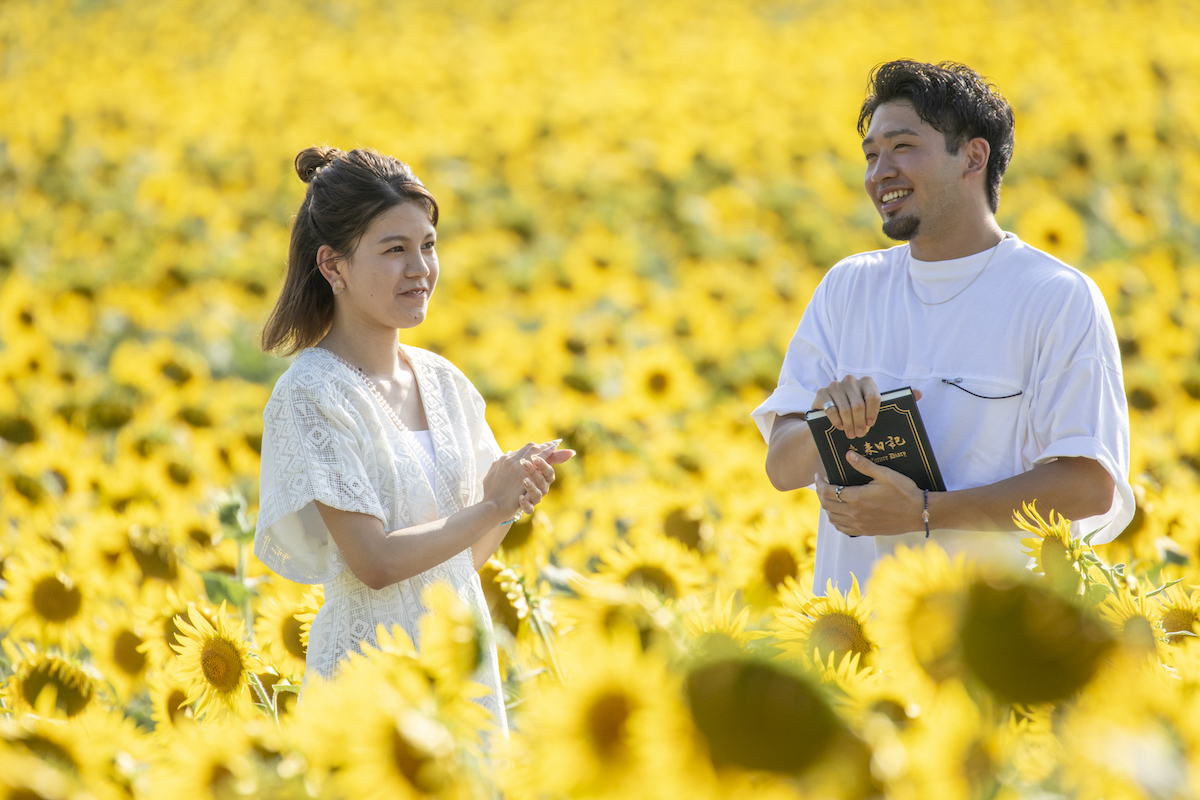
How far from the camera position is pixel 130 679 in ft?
9.32

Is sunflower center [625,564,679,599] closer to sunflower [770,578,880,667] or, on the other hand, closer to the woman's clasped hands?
the woman's clasped hands

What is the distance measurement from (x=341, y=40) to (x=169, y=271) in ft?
23.6

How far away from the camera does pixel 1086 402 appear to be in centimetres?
223

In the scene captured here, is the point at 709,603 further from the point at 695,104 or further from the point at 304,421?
the point at 695,104

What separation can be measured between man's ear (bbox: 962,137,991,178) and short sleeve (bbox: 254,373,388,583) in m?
1.60

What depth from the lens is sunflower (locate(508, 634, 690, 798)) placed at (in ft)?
3.07

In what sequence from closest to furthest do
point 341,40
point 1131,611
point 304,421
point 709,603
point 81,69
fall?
point 1131,611, point 304,421, point 709,603, point 81,69, point 341,40

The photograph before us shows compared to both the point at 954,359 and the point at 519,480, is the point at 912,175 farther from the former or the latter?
the point at 519,480

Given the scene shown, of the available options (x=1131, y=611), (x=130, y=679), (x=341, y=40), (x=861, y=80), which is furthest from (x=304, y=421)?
(x=341, y=40)

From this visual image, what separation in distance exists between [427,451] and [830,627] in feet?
3.36

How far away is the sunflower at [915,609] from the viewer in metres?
1.21

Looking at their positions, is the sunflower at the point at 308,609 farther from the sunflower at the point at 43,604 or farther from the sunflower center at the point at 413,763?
the sunflower center at the point at 413,763

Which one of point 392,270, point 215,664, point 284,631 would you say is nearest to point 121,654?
point 284,631

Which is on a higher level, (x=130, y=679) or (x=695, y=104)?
(x=695, y=104)
